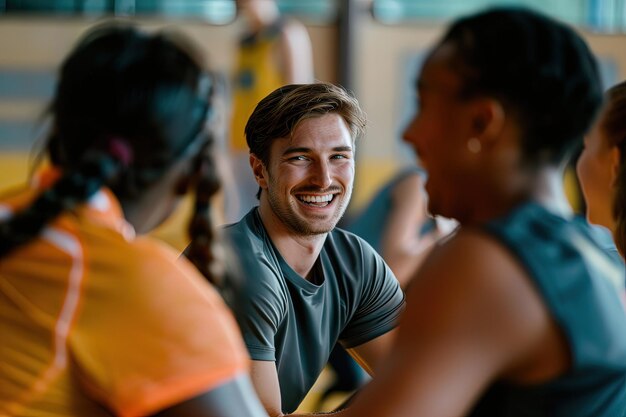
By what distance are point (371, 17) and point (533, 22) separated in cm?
449

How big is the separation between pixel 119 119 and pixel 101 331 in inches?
10.5

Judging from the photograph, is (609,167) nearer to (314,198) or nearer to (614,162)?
(614,162)

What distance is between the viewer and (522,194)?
118 cm

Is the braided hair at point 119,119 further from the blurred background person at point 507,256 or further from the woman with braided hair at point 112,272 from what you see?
the blurred background person at point 507,256

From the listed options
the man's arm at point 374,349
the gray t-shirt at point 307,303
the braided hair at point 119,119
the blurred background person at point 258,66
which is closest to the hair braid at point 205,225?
the braided hair at point 119,119

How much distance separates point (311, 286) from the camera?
200 centimetres

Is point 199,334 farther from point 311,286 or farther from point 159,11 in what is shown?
point 159,11

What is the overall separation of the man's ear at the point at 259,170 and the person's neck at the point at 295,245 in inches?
3.3

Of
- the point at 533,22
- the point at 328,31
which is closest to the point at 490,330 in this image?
the point at 533,22

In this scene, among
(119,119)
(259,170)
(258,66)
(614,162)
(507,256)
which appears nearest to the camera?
(507,256)

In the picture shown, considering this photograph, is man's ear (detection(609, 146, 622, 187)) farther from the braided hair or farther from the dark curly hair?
the braided hair

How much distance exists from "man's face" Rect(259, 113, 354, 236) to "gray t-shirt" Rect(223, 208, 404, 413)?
69mm

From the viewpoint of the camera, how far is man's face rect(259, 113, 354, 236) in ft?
6.64

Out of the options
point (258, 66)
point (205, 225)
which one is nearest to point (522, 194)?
point (205, 225)
